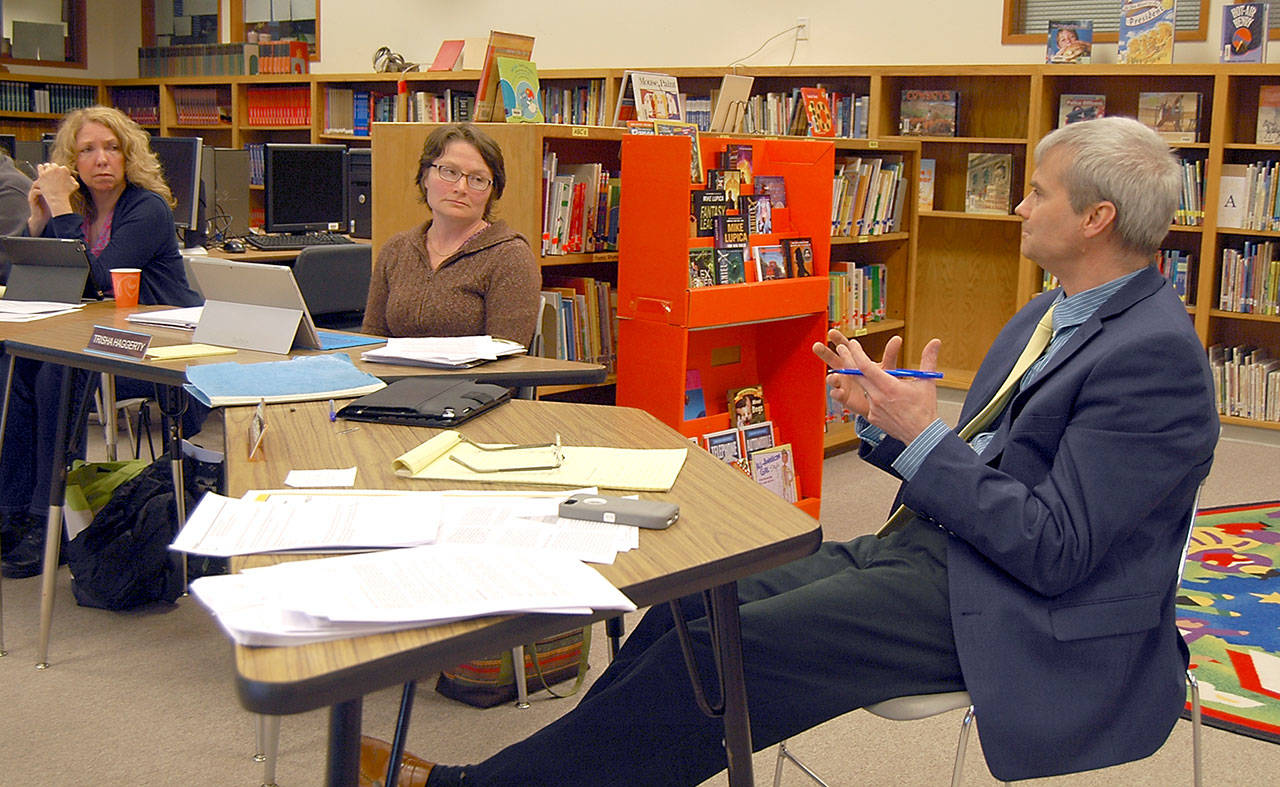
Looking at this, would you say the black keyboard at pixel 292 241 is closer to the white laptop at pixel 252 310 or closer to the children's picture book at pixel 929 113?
the white laptop at pixel 252 310

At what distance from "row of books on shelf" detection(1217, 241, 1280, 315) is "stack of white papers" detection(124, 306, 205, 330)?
4291 mm

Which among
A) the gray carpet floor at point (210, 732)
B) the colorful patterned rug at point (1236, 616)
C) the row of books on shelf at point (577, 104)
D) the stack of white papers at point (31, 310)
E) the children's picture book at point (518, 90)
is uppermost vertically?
the row of books on shelf at point (577, 104)

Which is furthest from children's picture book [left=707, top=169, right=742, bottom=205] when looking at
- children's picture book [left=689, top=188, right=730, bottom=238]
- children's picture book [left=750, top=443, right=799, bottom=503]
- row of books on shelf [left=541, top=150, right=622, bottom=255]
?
children's picture book [left=750, top=443, right=799, bottom=503]

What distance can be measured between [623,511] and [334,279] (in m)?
3.30

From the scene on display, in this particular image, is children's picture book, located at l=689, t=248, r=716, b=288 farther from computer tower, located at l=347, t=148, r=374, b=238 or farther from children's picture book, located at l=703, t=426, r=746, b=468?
computer tower, located at l=347, t=148, r=374, b=238

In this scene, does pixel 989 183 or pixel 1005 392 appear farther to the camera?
pixel 989 183

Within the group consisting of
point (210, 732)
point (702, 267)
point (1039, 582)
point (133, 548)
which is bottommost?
point (210, 732)

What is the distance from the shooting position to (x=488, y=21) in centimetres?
759

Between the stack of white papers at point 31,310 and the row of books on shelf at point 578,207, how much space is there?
1.29 m

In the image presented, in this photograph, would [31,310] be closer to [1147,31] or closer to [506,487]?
[506,487]

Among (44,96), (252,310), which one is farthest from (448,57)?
(44,96)

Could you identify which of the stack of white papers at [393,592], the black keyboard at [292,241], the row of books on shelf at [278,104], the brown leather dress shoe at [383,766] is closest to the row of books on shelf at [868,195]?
the black keyboard at [292,241]

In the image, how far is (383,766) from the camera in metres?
1.69

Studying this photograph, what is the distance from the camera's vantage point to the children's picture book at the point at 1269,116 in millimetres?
4934
